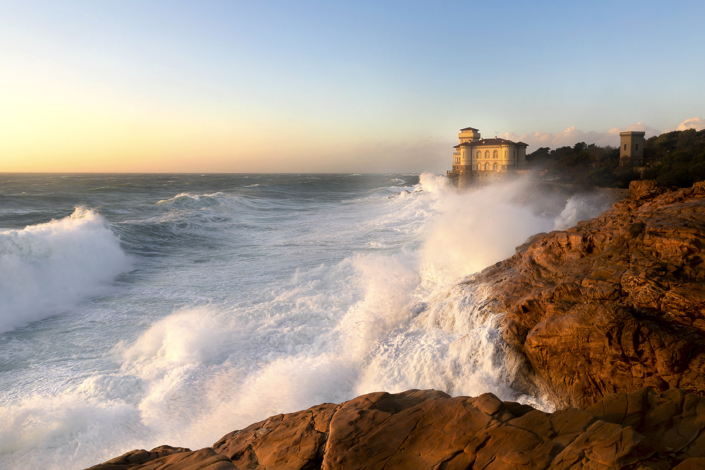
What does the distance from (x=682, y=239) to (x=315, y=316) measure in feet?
26.4

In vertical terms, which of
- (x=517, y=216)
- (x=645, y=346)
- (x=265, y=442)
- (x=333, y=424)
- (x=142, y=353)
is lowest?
(x=142, y=353)

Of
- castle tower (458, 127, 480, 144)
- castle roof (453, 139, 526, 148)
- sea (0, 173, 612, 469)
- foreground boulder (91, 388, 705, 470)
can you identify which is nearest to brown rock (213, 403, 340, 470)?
foreground boulder (91, 388, 705, 470)

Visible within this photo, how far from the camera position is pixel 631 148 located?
2869cm

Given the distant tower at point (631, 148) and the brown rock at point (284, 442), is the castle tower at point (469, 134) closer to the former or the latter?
the distant tower at point (631, 148)

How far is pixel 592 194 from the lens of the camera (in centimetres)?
2233

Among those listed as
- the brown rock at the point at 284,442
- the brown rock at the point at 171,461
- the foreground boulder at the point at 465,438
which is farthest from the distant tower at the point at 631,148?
the brown rock at the point at 171,461

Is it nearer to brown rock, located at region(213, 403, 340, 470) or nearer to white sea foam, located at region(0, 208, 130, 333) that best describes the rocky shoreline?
brown rock, located at region(213, 403, 340, 470)

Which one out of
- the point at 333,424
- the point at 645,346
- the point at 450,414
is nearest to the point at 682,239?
the point at 645,346

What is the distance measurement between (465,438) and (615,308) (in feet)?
12.1

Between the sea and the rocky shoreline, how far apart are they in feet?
3.15

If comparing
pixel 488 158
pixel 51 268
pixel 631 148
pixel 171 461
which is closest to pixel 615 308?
pixel 171 461

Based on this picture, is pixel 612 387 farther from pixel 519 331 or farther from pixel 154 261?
pixel 154 261

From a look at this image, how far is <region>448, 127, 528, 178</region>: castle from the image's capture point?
42.9 metres

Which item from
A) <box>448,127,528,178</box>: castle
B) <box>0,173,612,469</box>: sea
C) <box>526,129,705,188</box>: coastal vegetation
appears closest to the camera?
<box>0,173,612,469</box>: sea
